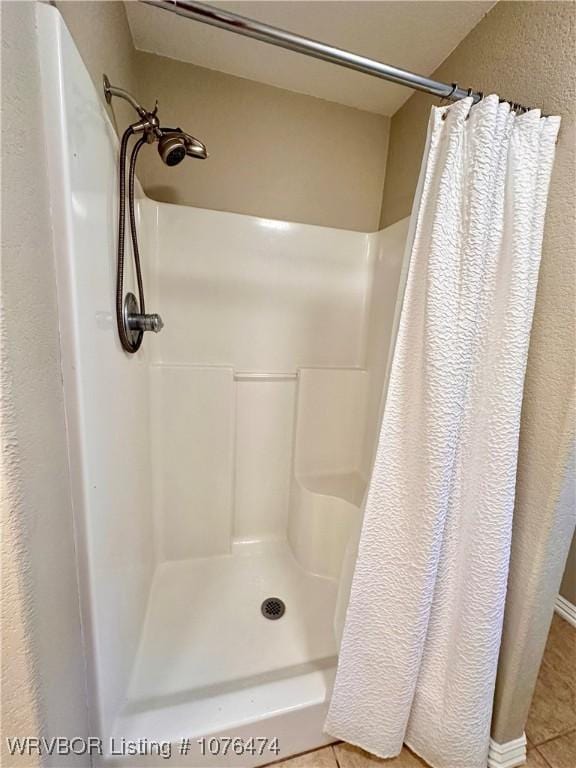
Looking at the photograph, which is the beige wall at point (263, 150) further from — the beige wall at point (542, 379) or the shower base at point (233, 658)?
the shower base at point (233, 658)

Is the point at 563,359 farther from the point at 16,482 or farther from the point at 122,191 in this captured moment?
the point at 122,191

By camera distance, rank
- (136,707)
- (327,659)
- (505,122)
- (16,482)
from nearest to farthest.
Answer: (16,482) < (505,122) < (136,707) < (327,659)

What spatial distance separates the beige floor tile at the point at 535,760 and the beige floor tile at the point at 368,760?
12.4 inches

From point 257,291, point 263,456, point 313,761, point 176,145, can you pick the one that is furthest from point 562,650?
point 176,145

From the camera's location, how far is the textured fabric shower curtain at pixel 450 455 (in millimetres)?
674

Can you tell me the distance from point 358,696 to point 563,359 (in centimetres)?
103

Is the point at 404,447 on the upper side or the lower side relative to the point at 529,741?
upper

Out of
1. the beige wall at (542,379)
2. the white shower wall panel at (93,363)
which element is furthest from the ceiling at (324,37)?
the white shower wall panel at (93,363)

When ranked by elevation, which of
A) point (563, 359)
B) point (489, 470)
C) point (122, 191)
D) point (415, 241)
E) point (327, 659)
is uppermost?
point (122, 191)

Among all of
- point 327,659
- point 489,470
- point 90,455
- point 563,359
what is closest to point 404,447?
point 489,470

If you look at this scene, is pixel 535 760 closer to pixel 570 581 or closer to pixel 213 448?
pixel 570 581

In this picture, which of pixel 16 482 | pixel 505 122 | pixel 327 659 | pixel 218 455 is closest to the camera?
pixel 16 482

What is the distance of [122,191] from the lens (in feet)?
2.83

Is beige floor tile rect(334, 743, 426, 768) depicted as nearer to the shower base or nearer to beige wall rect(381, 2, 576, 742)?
the shower base
